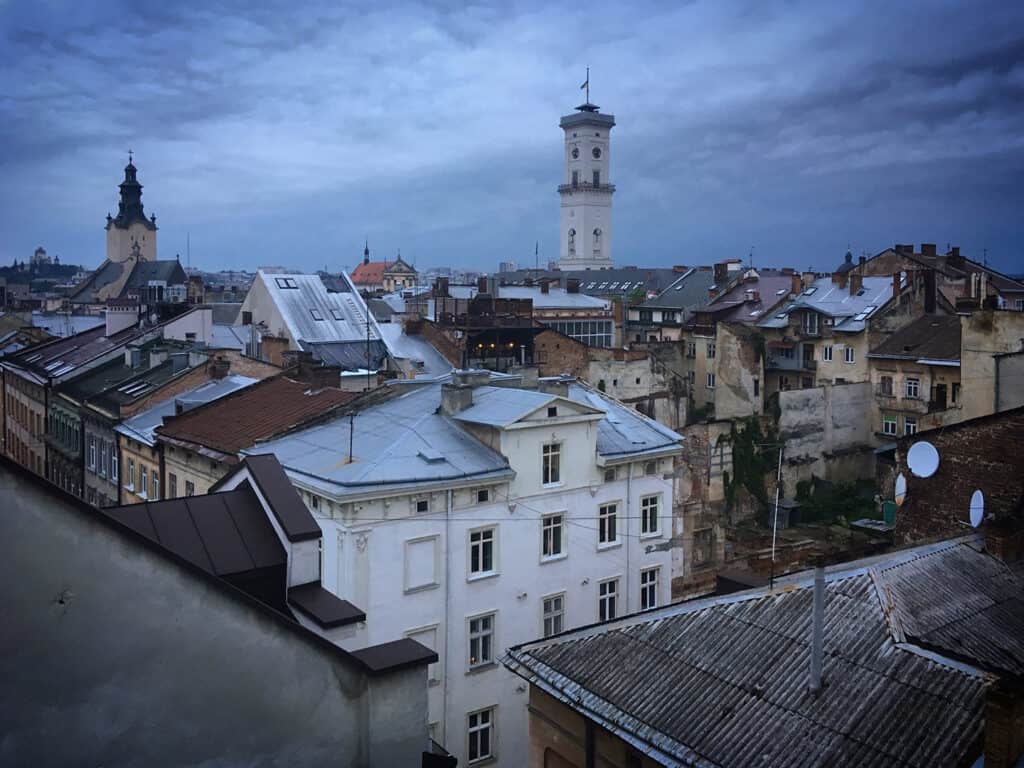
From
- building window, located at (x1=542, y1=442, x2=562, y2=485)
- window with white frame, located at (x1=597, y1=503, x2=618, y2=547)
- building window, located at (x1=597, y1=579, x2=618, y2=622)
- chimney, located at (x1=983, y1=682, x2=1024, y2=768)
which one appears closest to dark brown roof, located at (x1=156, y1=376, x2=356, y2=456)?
building window, located at (x1=542, y1=442, x2=562, y2=485)

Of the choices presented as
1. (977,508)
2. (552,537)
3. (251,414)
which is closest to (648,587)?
(552,537)

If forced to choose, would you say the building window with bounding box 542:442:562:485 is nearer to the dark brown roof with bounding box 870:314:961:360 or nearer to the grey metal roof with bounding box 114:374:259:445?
the grey metal roof with bounding box 114:374:259:445

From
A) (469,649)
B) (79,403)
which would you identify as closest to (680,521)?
(469,649)

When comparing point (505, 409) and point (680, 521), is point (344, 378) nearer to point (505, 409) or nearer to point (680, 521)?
point (505, 409)

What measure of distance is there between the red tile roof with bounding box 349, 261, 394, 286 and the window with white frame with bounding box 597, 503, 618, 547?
14230cm

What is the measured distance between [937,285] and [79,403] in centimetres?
4546

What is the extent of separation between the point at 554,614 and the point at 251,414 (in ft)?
33.9

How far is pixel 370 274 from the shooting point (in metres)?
170

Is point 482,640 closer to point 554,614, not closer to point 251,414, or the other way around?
point 554,614

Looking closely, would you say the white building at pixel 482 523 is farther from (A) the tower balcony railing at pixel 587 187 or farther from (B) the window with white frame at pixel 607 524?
(A) the tower balcony railing at pixel 587 187

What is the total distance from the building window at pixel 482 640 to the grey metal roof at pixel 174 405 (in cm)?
1222

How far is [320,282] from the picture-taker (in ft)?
161

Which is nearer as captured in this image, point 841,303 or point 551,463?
point 551,463

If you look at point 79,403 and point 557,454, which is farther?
point 79,403
